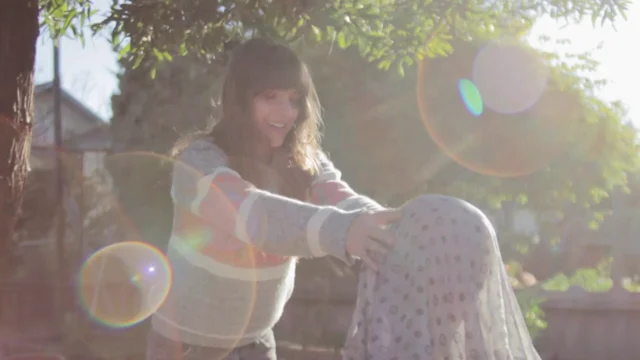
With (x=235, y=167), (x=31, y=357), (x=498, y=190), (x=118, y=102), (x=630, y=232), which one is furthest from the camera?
(x=630, y=232)

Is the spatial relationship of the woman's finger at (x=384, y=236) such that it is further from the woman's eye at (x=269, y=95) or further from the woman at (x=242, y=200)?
the woman's eye at (x=269, y=95)

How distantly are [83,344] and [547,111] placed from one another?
22.0 ft

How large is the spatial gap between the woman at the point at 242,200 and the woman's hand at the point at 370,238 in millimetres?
244

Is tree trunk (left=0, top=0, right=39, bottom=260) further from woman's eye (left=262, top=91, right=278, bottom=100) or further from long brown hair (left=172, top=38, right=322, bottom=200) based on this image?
woman's eye (left=262, top=91, right=278, bottom=100)

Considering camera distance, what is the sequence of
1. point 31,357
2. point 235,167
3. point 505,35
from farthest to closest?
point 505,35, point 31,357, point 235,167

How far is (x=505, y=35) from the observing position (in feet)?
28.1

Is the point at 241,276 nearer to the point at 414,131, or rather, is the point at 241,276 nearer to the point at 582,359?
the point at 414,131

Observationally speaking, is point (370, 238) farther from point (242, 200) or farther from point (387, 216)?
point (242, 200)

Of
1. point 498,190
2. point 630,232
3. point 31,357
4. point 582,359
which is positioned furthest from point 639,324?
point 630,232

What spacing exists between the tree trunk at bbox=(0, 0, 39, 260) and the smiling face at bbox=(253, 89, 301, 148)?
125 centimetres

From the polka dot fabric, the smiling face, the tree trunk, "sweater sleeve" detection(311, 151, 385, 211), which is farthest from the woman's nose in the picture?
the tree trunk

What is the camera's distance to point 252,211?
1.47 m

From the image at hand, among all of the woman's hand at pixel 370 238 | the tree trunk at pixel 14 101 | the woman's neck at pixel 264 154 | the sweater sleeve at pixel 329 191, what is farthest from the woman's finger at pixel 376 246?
the tree trunk at pixel 14 101

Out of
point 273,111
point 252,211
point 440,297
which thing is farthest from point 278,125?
point 440,297
